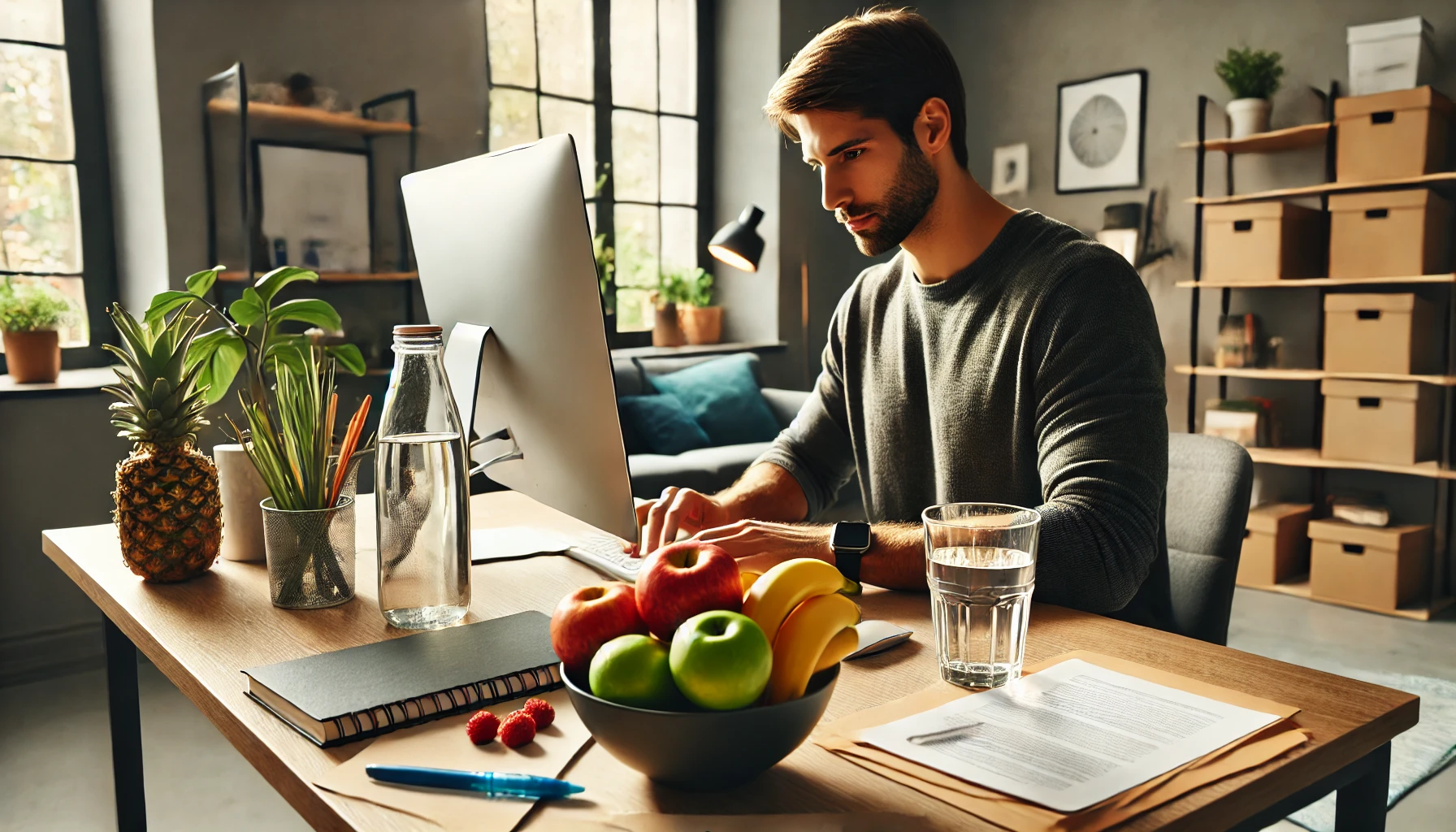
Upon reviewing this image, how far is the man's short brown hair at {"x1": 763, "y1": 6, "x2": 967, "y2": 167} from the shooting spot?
1446 mm

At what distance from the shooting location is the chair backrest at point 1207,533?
1.33m

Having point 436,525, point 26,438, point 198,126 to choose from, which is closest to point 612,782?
point 436,525

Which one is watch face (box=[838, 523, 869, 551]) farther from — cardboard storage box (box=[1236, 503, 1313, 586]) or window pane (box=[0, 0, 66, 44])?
window pane (box=[0, 0, 66, 44])

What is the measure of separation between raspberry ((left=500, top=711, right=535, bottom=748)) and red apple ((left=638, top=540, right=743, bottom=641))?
0.14 m

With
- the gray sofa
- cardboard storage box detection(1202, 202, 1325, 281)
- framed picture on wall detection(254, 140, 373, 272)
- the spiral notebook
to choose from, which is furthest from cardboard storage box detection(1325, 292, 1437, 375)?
the spiral notebook

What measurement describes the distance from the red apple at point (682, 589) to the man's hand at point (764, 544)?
41cm

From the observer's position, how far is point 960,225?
1.55 meters

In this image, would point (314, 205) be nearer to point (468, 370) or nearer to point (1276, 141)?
point (468, 370)

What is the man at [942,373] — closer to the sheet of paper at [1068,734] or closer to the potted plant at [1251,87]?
the sheet of paper at [1068,734]

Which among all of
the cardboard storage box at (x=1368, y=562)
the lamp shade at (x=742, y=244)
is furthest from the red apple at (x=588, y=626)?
the cardboard storage box at (x=1368, y=562)

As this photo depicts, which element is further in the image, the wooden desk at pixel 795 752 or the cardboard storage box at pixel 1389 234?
the cardboard storage box at pixel 1389 234

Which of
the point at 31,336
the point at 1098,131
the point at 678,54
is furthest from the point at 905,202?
the point at 678,54

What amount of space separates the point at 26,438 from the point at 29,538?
29cm

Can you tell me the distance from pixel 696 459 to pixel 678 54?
7.37 feet
